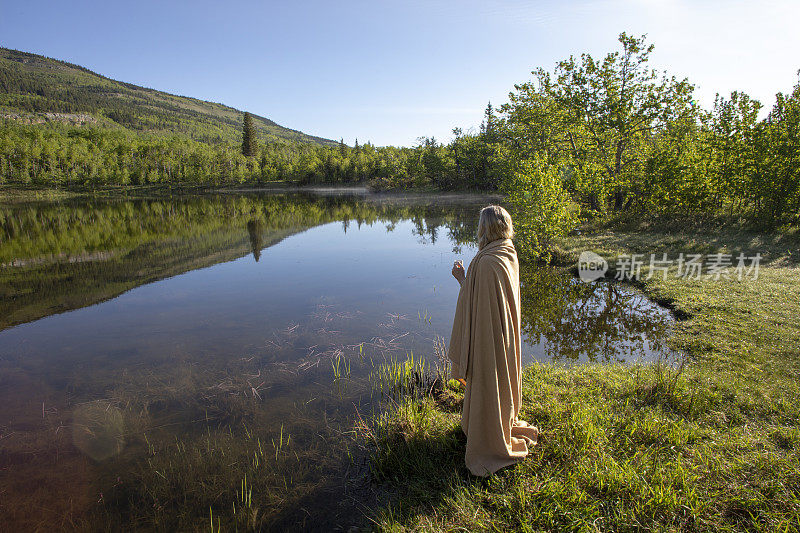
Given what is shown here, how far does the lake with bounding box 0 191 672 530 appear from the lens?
4.56 meters

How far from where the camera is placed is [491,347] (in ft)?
12.3

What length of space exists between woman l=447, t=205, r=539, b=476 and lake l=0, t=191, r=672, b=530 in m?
1.53

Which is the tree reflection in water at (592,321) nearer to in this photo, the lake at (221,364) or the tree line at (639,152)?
the lake at (221,364)

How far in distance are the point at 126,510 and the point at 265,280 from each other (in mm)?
11209

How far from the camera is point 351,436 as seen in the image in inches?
215

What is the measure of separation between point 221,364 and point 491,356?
21.2 ft

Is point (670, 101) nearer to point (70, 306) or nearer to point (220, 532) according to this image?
point (220, 532)

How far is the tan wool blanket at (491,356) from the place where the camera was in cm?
369

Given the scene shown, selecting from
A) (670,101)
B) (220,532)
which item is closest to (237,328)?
(220,532)

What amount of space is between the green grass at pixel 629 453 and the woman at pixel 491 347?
29cm
